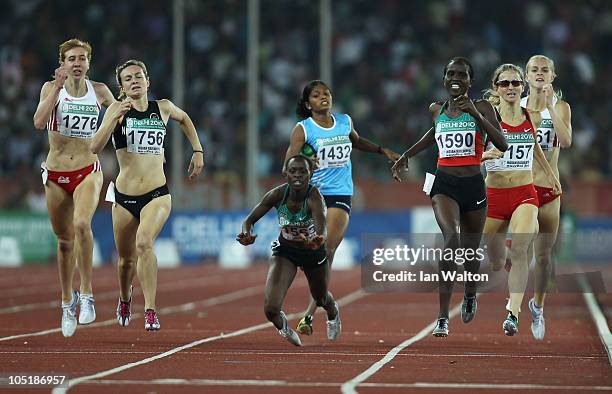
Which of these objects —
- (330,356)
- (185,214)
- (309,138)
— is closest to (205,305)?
(309,138)

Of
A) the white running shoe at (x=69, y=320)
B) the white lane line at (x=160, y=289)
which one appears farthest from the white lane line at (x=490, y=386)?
the white lane line at (x=160, y=289)

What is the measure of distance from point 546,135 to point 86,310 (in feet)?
15.0

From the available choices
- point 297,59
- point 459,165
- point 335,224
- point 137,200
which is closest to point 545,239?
point 459,165

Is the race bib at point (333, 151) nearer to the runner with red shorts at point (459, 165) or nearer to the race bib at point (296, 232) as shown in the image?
the runner with red shorts at point (459, 165)

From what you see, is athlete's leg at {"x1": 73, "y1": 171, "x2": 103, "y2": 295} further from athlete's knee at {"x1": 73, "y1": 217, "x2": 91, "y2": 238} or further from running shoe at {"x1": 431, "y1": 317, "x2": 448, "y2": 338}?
running shoe at {"x1": 431, "y1": 317, "x2": 448, "y2": 338}

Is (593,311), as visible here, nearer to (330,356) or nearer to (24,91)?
(330,356)

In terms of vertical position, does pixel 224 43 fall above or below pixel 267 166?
above

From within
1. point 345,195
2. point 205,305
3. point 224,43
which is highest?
point 224,43

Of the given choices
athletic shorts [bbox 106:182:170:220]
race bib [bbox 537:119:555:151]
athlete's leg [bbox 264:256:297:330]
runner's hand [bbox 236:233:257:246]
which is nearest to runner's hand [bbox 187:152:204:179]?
athletic shorts [bbox 106:182:170:220]

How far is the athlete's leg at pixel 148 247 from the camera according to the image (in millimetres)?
12609

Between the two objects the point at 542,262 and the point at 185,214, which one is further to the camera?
the point at 185,214

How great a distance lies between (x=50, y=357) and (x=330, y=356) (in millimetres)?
2220

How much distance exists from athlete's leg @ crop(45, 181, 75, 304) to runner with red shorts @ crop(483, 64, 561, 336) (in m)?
3.89

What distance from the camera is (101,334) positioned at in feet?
44.6
